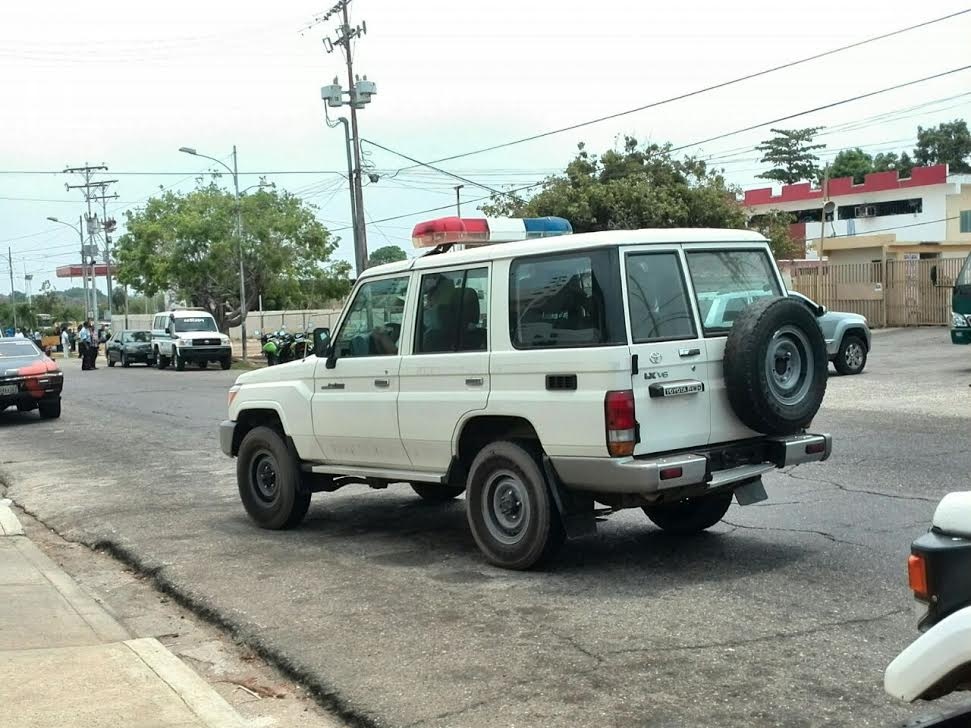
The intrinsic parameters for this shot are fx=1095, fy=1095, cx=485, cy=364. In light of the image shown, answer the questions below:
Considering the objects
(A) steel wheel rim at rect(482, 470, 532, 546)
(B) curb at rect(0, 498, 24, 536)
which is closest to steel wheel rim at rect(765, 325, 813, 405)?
(A) steel wheel rim at rect(482, 470, 532, 546)

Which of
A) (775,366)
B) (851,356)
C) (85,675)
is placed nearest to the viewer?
(85,675)

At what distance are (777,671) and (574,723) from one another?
104 cm

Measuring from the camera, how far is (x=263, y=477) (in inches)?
353

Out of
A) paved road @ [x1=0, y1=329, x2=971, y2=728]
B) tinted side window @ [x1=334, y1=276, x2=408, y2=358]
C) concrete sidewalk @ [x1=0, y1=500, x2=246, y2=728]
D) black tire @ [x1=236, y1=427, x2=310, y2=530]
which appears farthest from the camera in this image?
black tire @ [x1=236, y1=427, x2=310, y2=530]

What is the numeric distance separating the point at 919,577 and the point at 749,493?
13.0ft

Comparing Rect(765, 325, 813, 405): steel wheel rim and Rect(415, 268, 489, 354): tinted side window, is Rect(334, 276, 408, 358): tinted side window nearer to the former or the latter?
Rect(415, 268, 489, 354): tinted side window

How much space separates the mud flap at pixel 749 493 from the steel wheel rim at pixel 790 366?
23.7 inches

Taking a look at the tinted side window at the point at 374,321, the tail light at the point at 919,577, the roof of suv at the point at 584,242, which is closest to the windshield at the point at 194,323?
the tinted side window at the point at 374,321

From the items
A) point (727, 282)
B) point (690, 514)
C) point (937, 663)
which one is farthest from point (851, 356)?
point (937, 663)

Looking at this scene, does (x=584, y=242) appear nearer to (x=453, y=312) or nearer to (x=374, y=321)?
(x=453, y=312)

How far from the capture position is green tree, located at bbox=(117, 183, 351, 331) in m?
50.2

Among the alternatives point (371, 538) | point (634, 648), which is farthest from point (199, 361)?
point (634, 648)

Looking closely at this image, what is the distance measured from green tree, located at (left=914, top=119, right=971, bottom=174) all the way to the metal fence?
6256 centimetres

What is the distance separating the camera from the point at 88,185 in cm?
7806
